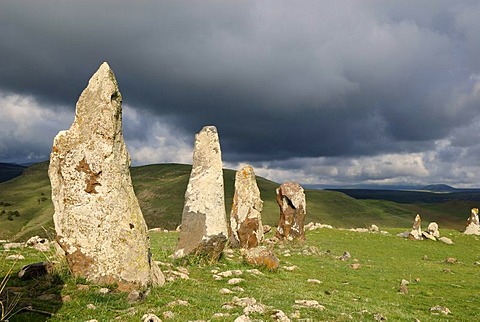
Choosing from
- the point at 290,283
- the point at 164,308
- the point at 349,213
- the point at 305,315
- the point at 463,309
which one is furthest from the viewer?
the point at 349,213

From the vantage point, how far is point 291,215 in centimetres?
3806

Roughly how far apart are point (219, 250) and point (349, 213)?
15050cm

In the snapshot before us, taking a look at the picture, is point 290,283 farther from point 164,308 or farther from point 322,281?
point 164,308

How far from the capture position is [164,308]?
422 inches

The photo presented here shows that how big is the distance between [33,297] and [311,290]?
1176 centimetres

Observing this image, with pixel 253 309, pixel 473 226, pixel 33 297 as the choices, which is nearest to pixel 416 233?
pixel 473 226

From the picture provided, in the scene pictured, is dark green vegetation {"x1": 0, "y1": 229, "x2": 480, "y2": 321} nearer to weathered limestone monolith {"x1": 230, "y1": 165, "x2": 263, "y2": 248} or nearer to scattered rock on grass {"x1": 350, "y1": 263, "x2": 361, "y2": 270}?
scattered rock on grass {"x1": 350, "y1": 263, "x2": 361, "y2": 270}

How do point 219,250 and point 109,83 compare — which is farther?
point 219,250

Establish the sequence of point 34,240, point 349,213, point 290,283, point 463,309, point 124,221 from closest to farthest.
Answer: point 124,221 → point 463,309 → point 290,283 → point 34,240 → point 349,213

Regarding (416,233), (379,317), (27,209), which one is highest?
(379,317)

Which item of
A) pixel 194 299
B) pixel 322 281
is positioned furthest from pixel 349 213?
pixel 194 299

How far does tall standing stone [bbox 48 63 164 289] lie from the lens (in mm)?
12070

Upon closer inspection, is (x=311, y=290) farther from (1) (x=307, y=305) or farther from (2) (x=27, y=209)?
(2) (x=27, y=209)

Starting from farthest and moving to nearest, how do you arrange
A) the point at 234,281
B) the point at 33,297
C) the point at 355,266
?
1. the point at 355,266
2. the point at 234,281
3. the point at 33,297
